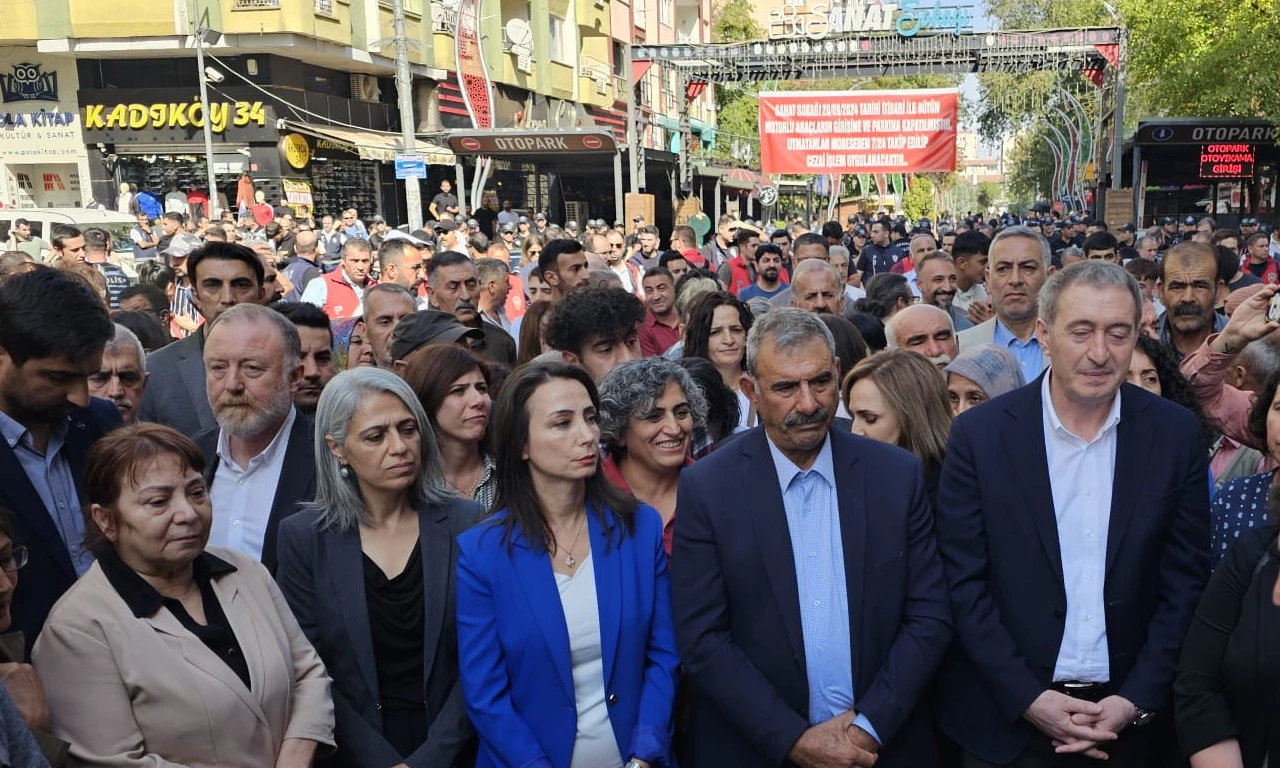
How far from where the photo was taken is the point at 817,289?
740 cm

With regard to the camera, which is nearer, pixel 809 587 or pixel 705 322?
pixel 809 587

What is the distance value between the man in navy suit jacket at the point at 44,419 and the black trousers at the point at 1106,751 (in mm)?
2804

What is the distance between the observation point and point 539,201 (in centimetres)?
3594

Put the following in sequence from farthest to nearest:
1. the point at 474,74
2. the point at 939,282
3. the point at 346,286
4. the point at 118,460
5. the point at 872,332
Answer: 1. the point at 474,74
2. the point at 346,286
3. the point at 939,282
4. the point at 872,332
5. the point at 118,460

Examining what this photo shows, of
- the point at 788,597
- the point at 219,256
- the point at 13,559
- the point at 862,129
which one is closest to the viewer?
the point at 13,559

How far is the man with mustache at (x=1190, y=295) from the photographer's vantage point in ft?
20.1

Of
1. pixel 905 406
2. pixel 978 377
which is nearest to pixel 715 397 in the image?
pixel 905 406

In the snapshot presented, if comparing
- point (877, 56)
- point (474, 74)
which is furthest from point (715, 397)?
point (474, 74)

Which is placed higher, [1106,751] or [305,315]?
[305,315]

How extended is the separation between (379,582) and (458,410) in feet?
3.03

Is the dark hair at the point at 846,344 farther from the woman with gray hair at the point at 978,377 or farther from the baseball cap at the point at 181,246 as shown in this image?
the baseball cap at the point at 181,246

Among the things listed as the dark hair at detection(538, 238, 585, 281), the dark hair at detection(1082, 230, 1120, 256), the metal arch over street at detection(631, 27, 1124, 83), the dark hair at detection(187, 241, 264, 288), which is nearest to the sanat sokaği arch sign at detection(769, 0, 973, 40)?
the metal arch over street at detection(631, 27, 1124, 83)

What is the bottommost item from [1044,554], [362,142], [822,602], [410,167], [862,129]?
[822,602]

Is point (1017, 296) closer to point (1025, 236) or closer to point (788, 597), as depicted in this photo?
point (1025, 236)
